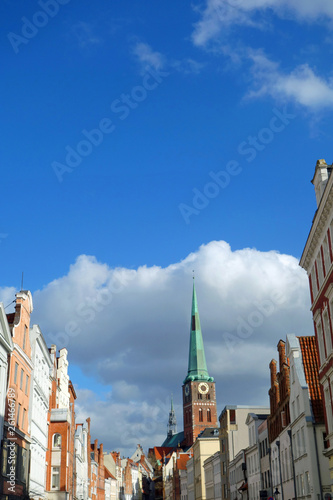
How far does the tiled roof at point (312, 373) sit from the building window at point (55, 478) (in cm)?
2882

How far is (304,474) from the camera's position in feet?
143

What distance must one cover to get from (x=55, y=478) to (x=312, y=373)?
98.3 ft

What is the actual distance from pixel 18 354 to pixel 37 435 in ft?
38.2

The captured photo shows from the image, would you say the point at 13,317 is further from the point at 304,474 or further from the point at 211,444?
the point at 211,444

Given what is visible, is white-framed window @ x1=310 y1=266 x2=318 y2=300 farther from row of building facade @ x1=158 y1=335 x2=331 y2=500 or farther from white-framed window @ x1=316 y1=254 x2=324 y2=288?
row of building facade @ x1=158 y1=335 x2=331 y2=500

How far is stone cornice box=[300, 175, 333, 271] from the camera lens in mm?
30266

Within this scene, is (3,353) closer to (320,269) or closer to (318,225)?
(320,269)

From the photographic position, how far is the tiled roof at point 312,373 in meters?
42.8

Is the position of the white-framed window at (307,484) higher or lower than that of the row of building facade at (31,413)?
lower

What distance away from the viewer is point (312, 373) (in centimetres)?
4516

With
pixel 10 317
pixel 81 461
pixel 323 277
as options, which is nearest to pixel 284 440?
pixel 323 277

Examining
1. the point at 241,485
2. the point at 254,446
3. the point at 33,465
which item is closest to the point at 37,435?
the point at 33,465

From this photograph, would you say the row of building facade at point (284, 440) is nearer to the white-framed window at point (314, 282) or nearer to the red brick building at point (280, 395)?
the red brick building at point (280, 395)

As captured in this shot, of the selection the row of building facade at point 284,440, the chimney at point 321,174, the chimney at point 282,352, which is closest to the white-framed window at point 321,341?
the row of building facade at point 284,440
